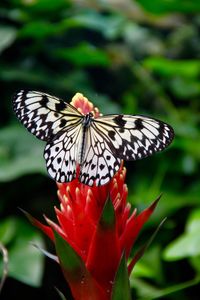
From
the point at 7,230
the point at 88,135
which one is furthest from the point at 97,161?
the point at 7,230

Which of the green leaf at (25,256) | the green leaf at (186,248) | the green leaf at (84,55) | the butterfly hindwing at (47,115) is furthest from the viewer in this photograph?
the green leaf at (84,55)

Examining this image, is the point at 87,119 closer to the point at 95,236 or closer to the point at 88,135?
the point at 88,135

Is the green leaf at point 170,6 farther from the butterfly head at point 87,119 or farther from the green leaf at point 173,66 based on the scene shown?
Answer: the butterfly head at point 87,119

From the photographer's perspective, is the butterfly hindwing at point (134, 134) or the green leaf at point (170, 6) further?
the green leaf at point (170, 6)

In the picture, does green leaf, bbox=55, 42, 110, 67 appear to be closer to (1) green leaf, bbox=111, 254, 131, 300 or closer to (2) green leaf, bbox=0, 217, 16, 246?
(2) green leaf, bbox=0, 217, 16, 246

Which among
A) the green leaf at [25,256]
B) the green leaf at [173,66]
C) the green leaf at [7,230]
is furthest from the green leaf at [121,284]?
the green leaf at [173,66]

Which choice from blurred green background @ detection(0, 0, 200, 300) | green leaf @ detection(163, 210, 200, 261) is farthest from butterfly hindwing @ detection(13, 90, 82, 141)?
green leaf @ detection(163, 210, 200, 261)
